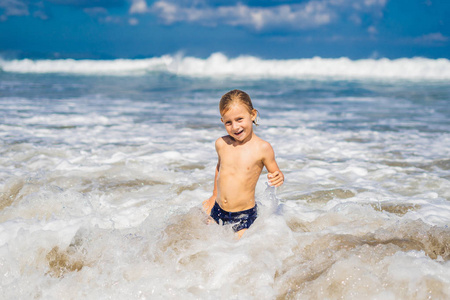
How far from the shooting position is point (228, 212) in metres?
3.17

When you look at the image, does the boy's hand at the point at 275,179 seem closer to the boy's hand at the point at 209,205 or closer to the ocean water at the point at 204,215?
the ocean water at the point at 204,215

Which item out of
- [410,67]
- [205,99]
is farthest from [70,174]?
[410,67]

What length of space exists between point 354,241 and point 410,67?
32.8 m

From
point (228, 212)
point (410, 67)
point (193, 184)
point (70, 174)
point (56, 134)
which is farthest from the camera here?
point (410, 67)

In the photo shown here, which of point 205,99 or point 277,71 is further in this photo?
point 277,71

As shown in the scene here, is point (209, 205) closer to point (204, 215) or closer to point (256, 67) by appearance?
point (204, 215)

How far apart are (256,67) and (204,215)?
3520 cm

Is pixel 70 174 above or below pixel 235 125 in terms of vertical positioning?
below

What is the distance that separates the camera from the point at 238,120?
3004 mm

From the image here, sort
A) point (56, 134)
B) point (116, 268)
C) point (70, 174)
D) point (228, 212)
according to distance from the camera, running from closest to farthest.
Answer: point (116, 268) < point (228, 212) < point (70, 174) < point (56, 134)

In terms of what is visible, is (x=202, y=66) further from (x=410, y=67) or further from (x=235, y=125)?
(x=235, y=125)

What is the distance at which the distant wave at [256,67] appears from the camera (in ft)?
103

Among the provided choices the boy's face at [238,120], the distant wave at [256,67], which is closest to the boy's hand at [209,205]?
the boy's face at [238,120]

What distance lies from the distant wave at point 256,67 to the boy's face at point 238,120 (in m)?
28.3
